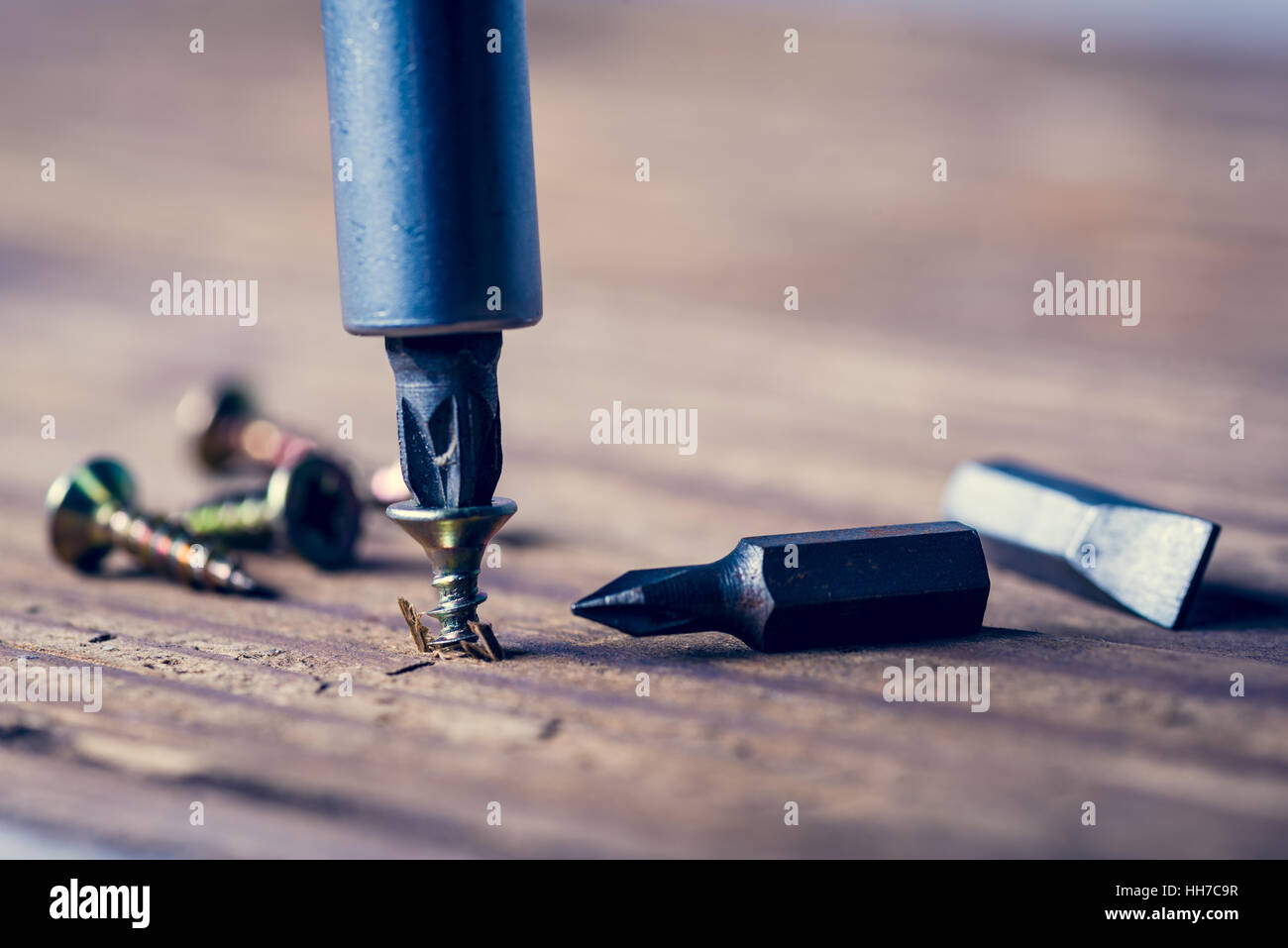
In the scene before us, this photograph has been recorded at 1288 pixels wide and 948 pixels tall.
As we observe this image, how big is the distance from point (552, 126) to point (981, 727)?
169 inches

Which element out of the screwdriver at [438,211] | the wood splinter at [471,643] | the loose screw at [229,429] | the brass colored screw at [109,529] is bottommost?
the wood splinter at [471,643]

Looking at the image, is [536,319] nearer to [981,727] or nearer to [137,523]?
[981,727]

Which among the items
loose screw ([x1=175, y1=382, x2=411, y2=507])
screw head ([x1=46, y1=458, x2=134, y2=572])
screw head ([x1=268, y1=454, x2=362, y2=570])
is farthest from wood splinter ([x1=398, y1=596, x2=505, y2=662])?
loose screw ([x1=175, y1=382, x2=411, y2=507])

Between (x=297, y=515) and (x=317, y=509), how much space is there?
6 centimetres

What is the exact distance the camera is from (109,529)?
2.50 m

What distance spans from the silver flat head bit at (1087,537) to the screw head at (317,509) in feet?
3.76

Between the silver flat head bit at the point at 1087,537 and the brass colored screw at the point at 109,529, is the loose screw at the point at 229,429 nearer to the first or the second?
the brass colored screw at the point at 109,529

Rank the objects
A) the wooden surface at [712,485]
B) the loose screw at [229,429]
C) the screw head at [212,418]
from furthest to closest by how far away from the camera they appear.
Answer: the screw head at [212,418], the loose screw at [229,429], the wooden surface at [712,485]

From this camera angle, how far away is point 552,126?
536cm

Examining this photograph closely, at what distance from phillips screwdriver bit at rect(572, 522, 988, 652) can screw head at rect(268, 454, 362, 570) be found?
94cm

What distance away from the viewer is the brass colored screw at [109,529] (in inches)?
93.8

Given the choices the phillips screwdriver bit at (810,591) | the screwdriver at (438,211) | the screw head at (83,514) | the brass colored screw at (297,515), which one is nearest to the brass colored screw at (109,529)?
the screw head at (83,514)

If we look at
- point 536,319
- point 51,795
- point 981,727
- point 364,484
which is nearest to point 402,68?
point 536,319

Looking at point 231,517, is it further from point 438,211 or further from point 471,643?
point 438,211
